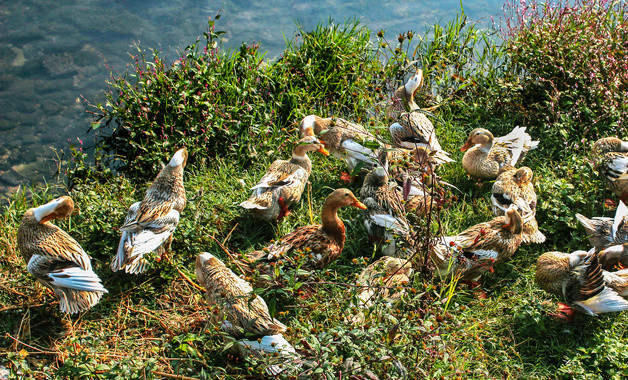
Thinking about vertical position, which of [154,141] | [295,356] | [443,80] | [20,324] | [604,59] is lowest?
[20,324]

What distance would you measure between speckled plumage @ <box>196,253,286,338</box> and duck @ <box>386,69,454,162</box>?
249 centimetres

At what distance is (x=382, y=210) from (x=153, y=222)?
205cm

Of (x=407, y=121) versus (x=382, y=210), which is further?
(x=407, y=121)

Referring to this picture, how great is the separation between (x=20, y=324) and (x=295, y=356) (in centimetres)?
238

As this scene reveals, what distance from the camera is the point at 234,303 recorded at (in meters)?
4.04

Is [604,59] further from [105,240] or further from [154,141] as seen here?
[105,240]

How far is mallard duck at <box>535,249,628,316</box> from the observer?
4.36m

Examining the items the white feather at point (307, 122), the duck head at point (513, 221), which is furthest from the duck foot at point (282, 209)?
the duck head at point (513, 221)

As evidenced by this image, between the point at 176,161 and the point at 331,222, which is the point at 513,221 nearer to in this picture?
the point at 331,222

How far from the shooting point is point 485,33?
8023 millimetres

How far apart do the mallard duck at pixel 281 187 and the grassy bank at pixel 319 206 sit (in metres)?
0.24

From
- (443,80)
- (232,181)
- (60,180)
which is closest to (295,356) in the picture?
(232,181)

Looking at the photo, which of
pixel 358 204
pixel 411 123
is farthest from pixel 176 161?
pixel 411 123

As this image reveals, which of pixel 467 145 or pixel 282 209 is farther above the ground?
A: pixel 467 145
